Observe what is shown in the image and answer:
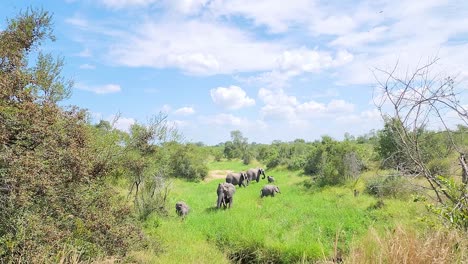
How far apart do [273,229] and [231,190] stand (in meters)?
5.76

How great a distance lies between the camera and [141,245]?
889 cm

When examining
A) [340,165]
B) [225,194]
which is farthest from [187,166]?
[225,194]

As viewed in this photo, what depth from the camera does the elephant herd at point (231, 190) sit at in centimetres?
1718

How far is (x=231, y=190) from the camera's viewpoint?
18.6 metres

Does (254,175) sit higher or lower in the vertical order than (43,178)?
lower

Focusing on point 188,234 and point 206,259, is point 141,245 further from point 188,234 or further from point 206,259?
point 188,234

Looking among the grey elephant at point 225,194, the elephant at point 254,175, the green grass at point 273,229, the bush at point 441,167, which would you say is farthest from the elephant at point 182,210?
the elephant at point 254,175

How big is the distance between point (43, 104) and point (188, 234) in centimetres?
707

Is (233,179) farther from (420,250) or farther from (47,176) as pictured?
(420,250)

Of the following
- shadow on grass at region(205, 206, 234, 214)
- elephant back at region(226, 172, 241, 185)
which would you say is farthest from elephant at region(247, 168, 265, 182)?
shadow on grass at region(205, 206, 234, 214)

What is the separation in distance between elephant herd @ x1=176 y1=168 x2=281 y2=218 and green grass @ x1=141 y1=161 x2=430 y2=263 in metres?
0.47

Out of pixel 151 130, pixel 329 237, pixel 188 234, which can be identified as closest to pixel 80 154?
pixel 151 130

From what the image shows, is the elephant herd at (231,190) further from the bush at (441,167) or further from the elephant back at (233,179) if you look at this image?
the bush at (441,167)

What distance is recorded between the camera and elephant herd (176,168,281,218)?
676 inches
